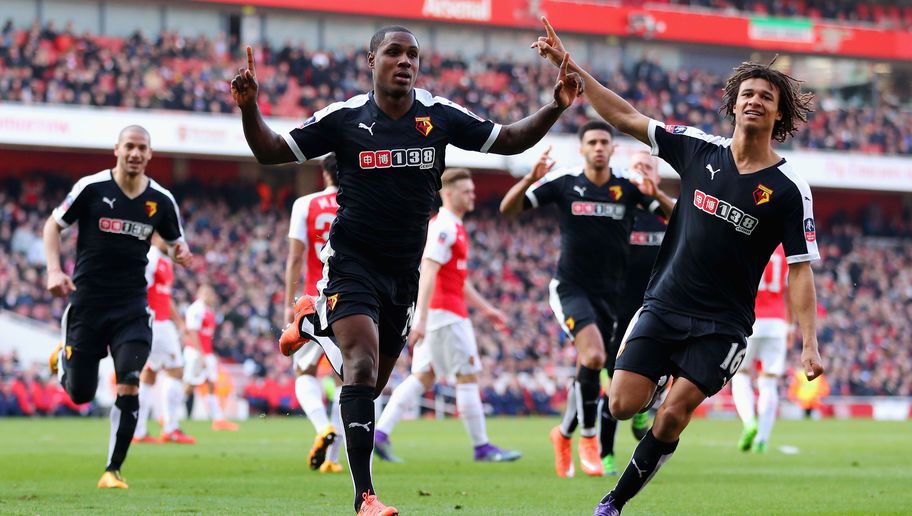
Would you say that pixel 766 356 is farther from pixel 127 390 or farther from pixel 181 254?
pixel 127 390

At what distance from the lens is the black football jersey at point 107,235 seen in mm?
10023

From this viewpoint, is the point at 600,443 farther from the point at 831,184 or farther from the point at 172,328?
the point at 831,184

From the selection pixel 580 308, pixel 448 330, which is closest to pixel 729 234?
pixel 580 308

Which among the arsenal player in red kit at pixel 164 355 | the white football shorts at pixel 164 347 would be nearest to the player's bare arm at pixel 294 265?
the arsenal player in red kit at pixel 164 355

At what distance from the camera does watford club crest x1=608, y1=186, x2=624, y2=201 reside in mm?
11562

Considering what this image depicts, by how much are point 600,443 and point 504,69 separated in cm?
3357

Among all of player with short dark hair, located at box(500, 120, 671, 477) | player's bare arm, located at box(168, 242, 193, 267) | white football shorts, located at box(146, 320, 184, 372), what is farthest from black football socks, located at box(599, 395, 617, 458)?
white football shorts, located at box(146, 320, 184, 372)

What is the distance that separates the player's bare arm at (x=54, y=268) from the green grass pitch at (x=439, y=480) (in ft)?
4.82

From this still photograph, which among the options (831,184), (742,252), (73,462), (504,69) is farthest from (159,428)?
(831,184)

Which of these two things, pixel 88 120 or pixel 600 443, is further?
pixel 88 120

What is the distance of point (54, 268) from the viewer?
9688mm

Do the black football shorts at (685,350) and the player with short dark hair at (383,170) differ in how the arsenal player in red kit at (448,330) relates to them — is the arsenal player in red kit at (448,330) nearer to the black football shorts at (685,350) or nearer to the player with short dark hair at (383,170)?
the player with short dark hair at (383,170)

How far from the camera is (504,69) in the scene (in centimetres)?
4434

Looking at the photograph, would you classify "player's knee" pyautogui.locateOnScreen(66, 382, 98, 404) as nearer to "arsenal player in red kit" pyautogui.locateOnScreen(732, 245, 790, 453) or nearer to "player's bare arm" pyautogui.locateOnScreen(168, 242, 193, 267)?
"player's bare arm" pyautogui.locateOnScreen(168, 242, 193, 267)
